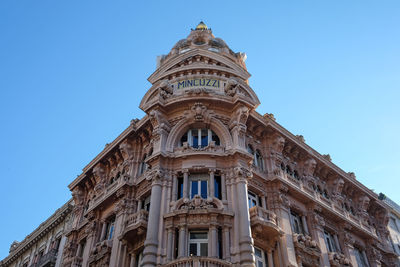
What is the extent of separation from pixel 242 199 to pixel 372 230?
657 inches

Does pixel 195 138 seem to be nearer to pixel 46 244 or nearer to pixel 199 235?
pixel 199 235

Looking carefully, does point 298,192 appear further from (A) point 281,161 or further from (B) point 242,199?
(B) point 242,199

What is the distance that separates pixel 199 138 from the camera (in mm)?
27312

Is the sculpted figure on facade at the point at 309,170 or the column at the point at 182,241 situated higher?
the sculpted figure on facade at the point at 309,170

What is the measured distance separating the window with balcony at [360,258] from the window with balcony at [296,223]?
5.82 metres

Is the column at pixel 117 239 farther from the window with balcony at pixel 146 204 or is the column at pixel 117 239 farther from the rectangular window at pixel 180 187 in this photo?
the rectangular window at pixel 180 187

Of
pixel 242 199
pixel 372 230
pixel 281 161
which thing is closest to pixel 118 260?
pixel 242 199

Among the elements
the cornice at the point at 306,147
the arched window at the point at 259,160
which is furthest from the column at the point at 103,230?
the cornice at the point at 306,147

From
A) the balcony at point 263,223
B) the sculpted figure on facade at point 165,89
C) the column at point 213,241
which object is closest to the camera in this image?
the column at point 213,241

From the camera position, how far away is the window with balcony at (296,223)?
90.5 feet

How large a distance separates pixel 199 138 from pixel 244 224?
698cm

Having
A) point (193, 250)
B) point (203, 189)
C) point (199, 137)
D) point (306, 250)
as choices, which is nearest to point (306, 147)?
point (306, 250)

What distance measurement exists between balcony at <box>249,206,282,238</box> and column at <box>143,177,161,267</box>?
5.23 meters

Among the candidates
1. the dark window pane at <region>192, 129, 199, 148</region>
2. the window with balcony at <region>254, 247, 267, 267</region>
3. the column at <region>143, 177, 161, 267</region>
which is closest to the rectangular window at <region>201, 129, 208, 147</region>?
the dark window pane at <region>192, 129, 199, 148</region>
